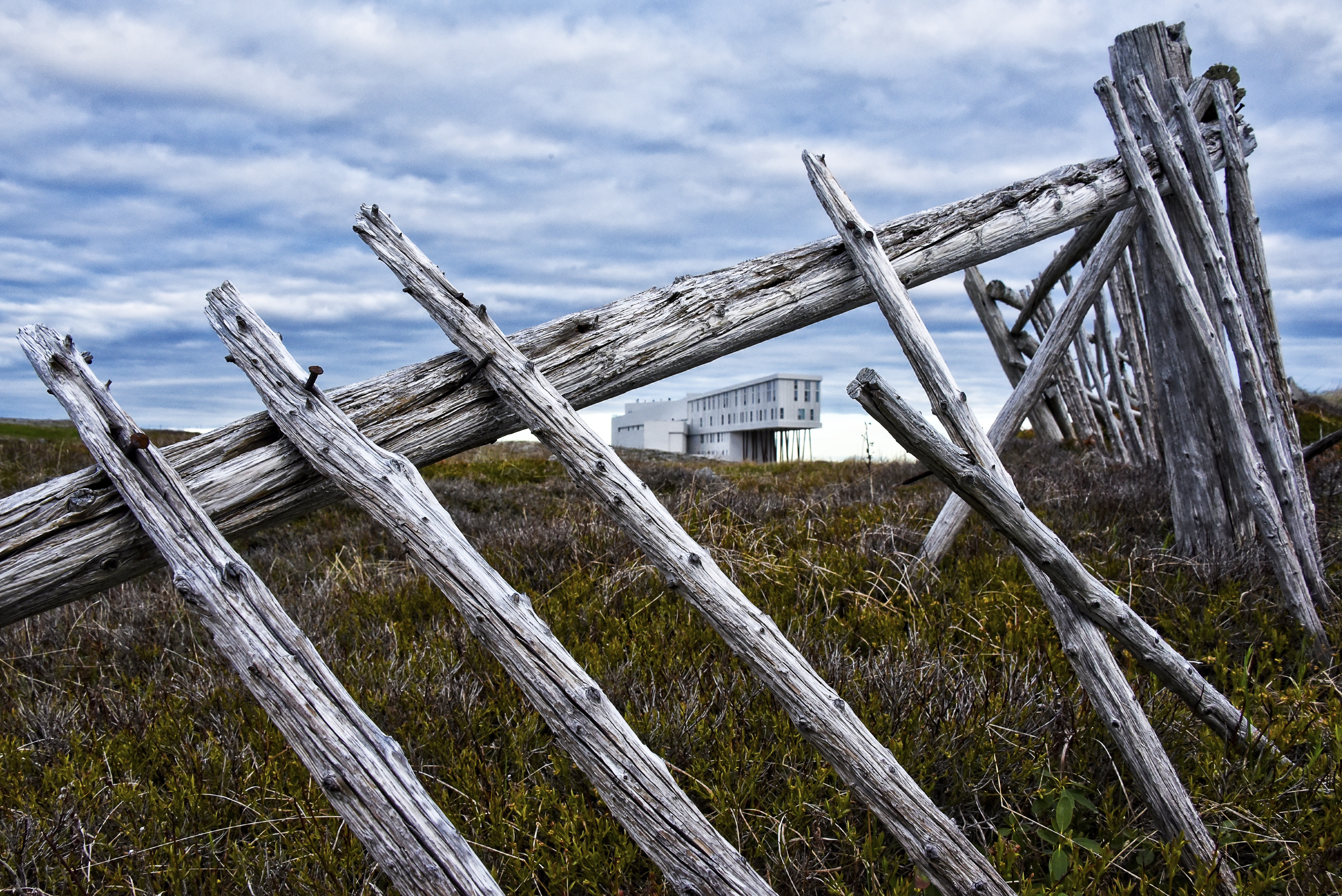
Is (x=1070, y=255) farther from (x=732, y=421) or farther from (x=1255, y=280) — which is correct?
(x=732, y=421)

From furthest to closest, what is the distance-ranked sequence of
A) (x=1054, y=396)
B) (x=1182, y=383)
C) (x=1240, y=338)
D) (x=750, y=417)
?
(x=750, y=417) < (x=1054, y=396) < (x=1182, y=383) < (x=1240, y=338)

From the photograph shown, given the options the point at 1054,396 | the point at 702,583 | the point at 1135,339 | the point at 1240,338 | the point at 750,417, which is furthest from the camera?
the point at 750,417

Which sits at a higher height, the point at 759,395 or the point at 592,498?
the point at 592,498

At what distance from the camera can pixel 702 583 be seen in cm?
242

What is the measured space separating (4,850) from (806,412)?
1876cm

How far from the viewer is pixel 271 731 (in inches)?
121

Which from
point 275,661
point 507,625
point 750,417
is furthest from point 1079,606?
point 750,417

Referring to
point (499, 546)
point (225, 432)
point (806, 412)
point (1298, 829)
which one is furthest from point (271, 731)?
point (806, 412)

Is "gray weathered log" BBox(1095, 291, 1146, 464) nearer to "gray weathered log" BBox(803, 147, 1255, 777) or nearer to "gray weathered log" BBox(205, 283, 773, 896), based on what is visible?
"gray weathered log" BBox(803, 147, 1255, 777)

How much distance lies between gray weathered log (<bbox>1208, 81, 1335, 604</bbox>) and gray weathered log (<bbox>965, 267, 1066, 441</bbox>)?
3800 mm

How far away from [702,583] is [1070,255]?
3.91 m

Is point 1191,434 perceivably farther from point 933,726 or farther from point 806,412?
point 806,412

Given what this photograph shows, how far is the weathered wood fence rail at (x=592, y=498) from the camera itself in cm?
214

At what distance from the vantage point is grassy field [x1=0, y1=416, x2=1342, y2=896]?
237 centimetres
